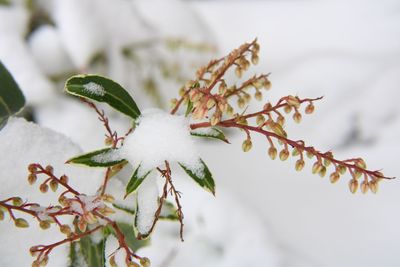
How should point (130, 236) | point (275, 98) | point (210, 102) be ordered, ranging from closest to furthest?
point (210, 102)
point (130, 236)
point (275, 98)

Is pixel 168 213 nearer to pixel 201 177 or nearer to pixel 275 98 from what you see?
pixel 201 177

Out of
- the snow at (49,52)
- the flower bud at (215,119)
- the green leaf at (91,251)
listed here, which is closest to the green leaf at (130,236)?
the green leaf at (91,251)

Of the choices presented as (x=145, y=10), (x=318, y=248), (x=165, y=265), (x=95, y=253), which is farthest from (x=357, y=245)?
(x=145, y=10)

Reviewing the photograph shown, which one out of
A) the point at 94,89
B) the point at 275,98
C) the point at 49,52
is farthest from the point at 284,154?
the point at 275,98

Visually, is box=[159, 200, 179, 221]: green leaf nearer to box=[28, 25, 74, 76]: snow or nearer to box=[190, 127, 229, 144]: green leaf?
box=[190, 127, 229, 144]: green leaf

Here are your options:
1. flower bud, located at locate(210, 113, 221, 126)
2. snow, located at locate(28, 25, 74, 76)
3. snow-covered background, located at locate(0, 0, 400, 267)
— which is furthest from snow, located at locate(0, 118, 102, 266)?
snow, located at locate(28, 25, 74, 76)

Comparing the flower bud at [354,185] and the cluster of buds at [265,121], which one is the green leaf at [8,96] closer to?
the cluster of buds at [265,121]
